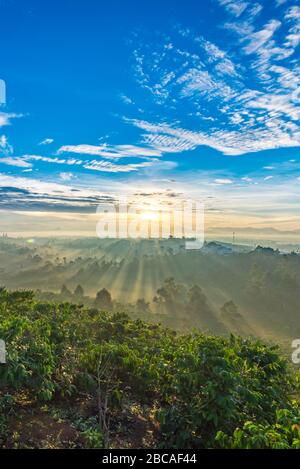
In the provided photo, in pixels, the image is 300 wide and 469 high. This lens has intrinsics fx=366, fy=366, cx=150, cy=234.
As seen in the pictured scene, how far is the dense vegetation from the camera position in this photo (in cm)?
730

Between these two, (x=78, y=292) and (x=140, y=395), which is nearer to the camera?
(x=140, y=395)

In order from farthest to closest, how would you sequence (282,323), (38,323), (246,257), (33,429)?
(246,257) < (282,323) < (38,323) < (33,429)

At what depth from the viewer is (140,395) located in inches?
385

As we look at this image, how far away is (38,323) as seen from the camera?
11117mm

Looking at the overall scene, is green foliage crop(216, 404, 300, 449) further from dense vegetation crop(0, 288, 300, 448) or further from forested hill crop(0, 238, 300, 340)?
forested hill crop(0, 238, 300, 340)

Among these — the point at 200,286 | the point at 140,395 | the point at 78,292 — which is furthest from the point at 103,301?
the point at 200,286

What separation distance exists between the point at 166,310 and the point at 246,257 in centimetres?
6853

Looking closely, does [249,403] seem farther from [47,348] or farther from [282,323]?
[282,323]

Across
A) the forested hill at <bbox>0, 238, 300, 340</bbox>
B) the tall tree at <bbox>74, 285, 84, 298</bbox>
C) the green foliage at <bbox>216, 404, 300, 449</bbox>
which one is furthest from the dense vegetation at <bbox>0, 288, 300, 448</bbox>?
the tall tree at <bbox>74, 285, 84, 298</bbox>

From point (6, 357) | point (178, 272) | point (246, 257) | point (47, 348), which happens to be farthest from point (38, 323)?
point (178, 272)

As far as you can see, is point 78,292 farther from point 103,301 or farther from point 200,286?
point 200,286

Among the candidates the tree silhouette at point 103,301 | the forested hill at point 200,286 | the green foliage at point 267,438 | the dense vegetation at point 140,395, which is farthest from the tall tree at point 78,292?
the green foliage at point 267,438
